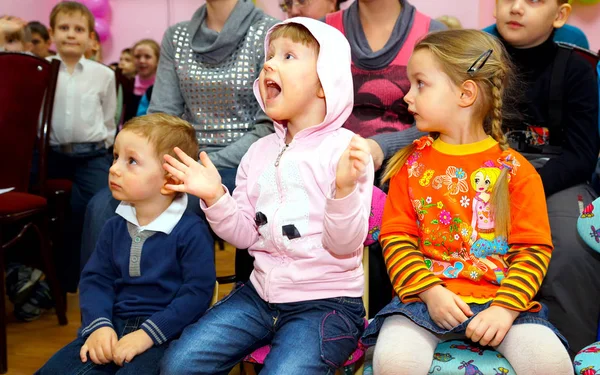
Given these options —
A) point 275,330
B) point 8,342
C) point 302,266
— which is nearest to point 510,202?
point 302,266

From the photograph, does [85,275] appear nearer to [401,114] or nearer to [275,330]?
[275,330]

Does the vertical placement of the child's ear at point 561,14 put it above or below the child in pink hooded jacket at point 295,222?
above

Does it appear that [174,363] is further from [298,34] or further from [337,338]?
[298,34]

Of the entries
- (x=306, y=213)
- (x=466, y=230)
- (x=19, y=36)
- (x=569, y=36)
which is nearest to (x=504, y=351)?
(x=466, y=230)

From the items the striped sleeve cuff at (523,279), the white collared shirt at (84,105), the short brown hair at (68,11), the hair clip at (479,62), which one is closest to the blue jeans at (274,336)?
the striped sleeve cuff at (523,279)

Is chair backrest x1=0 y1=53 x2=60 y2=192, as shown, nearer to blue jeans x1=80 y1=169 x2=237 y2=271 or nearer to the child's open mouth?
blue jeans x1=80 y1=169 x2=237 y2=271

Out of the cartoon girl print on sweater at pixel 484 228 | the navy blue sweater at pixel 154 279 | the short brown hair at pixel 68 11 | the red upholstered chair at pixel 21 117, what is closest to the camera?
the cartoon girl print on sweater at pixel 484 228

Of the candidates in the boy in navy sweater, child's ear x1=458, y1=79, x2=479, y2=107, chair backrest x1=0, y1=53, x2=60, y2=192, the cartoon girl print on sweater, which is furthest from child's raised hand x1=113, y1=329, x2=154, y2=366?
chair backrest x1=0, y1=53, x2=60, y2=192

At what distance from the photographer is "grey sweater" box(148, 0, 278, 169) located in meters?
2.09

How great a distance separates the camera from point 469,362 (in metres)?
1.33

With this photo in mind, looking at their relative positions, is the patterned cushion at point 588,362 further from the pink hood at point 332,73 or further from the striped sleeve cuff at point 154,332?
the striped sleeve cuff at point 154,332

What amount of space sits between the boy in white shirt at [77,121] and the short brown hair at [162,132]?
1.26 metres

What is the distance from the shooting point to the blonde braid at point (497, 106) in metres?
1.55

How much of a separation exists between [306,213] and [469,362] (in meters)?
0.49
